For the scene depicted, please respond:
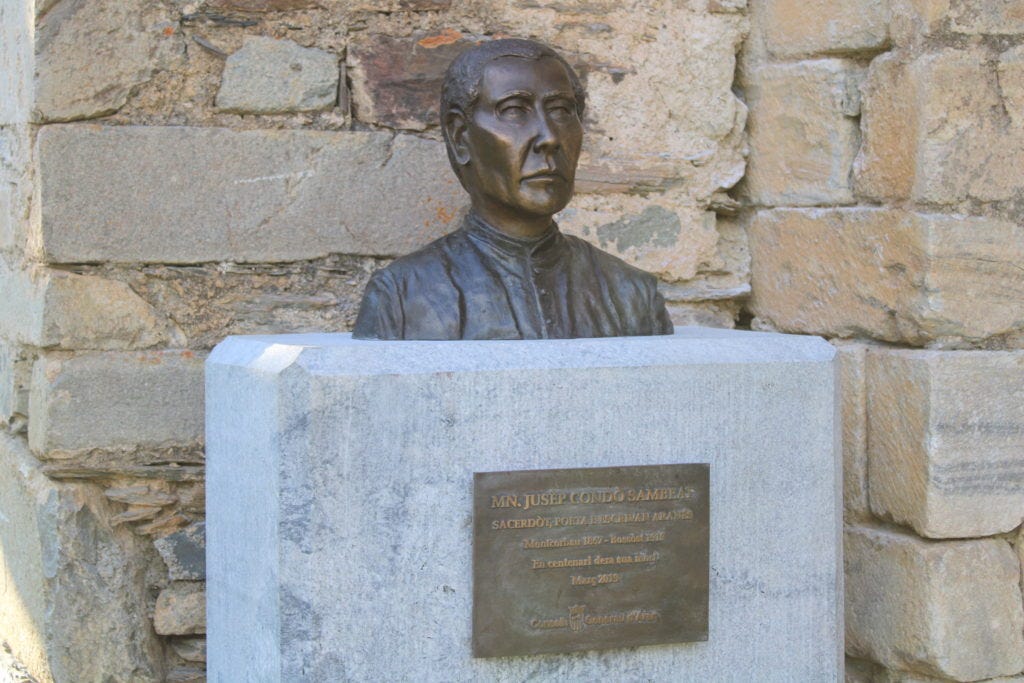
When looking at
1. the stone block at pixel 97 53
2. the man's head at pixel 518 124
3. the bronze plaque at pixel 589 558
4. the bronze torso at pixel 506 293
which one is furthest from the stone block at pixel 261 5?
the bronze plaque at pixel 589 558

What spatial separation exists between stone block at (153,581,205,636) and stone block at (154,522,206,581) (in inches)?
1.1

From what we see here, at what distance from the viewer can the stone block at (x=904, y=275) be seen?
325 cm

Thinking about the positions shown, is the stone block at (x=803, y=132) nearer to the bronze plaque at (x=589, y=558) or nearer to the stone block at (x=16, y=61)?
the bronze plaque at (x=589, y=558)

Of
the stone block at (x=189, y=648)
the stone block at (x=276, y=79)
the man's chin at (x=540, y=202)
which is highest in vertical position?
the stone block at (x=276, y=79)

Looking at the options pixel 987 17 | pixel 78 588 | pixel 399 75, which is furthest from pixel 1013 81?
pixel 78 588

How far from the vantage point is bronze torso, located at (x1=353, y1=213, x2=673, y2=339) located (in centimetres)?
293

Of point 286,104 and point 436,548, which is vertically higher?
point 286,104

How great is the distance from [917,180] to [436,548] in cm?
160

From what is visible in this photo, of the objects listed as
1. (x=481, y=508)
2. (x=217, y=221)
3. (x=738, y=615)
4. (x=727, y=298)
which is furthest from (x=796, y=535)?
(x=217, y=221)

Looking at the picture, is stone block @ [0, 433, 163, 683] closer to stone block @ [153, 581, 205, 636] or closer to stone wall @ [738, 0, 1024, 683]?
stone block @ [153, 581, 205, 636]

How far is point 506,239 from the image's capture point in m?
3.05

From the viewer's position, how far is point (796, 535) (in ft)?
9.07

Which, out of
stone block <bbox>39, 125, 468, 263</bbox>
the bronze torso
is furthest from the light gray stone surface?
stone block <bbox>39, 125, 468, 263</bbox>

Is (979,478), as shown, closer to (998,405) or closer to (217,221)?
(998,405)
